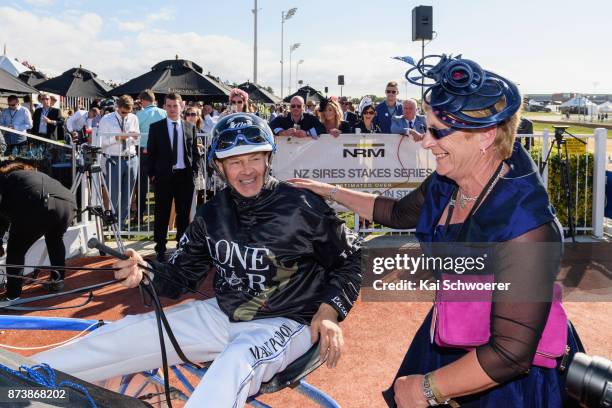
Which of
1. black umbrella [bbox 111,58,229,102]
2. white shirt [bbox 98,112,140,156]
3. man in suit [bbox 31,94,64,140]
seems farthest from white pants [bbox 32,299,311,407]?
man in suit [bbox 31,94,64,140]

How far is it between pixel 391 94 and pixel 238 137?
24.7 ft

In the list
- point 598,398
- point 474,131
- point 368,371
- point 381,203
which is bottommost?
point 368,371

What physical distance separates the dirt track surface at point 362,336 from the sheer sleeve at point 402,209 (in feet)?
5.87

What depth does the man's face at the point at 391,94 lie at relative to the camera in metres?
9.71

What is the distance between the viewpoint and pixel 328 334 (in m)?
2.43

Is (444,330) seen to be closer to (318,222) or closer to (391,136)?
(318,222)

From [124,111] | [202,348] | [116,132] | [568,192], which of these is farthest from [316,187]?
[124,111]

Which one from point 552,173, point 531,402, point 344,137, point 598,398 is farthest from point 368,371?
point 552,173

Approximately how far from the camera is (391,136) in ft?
27.0

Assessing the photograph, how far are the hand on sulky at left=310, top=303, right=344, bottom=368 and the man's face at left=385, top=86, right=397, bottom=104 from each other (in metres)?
7.62

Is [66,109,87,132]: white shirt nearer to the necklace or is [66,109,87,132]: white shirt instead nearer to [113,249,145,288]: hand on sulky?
[113,249,145,288]: hand on sulky

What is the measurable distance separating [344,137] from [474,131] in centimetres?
652

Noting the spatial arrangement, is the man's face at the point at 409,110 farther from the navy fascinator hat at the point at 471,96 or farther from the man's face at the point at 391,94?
the navy fascinator hat at the point at 471,96

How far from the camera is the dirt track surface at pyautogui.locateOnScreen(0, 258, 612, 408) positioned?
3979 millimetres
